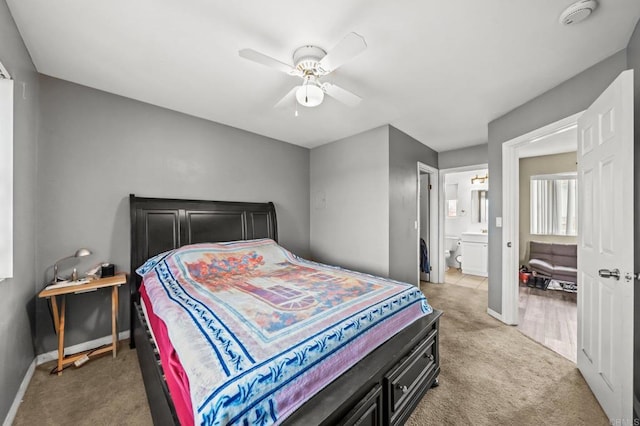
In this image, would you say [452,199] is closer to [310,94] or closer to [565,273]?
[565,273]

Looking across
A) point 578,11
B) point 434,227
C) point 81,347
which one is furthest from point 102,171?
point 434,227

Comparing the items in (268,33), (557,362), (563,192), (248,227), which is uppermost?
(268,33)

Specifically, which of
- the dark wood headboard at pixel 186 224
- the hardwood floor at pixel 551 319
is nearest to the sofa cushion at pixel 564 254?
the hardwood floor at pixel 551 319

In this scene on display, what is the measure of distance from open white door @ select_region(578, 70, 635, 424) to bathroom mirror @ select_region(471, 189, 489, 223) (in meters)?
4.07

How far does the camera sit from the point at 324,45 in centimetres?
176

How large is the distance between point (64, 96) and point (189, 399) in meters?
2.90

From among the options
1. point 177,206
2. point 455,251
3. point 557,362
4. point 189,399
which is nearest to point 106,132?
point 177,206

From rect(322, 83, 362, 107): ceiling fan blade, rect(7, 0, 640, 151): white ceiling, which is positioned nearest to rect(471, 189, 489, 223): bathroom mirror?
rect(7, 0, 640, 151): white ceiling

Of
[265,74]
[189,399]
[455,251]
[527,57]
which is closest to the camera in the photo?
[189,399]

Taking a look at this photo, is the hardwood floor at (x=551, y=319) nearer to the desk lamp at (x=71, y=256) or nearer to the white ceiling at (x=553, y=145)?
the white ceiling at (x=553, y=145)

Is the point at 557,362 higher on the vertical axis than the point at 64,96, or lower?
lower

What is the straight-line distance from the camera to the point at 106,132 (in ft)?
8.07

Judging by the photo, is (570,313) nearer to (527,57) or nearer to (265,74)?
(527,57)

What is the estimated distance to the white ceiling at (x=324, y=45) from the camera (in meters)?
1.48
